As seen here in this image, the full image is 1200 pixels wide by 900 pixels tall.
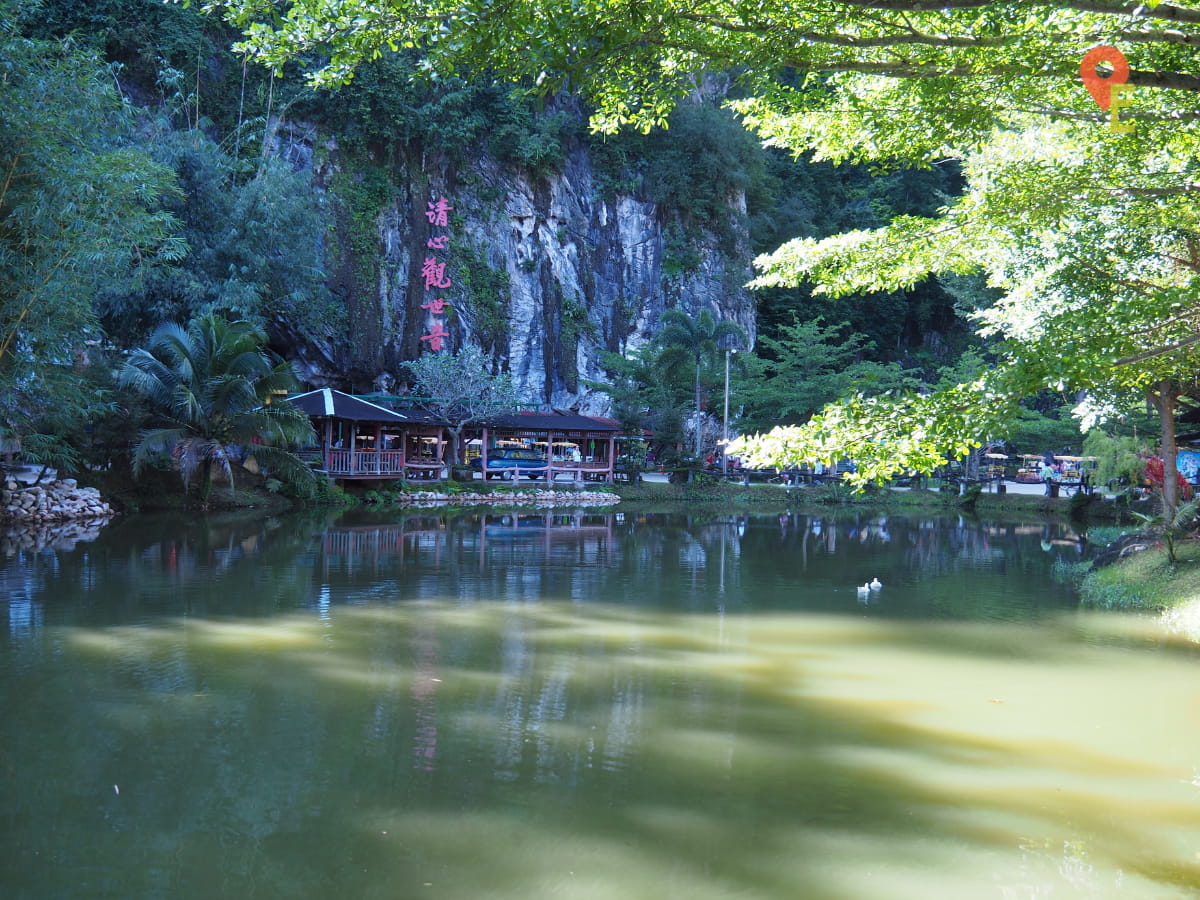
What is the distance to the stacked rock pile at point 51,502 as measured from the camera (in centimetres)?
1552

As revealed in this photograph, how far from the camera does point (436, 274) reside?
29531mm

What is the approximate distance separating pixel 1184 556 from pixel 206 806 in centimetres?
1087

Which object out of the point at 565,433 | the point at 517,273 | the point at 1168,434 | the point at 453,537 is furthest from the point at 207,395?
the point at 1168,434

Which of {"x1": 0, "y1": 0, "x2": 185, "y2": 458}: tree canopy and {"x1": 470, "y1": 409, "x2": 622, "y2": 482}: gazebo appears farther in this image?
{"x1": 470, "y1": 409, "x2": 622, "y2": 482}: gazebo

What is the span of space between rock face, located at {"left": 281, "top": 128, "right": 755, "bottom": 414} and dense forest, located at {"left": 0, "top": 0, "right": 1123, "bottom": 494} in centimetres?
9

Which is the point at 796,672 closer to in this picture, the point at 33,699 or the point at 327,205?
the point at 33,699

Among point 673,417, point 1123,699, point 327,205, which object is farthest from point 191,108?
point 1123,699

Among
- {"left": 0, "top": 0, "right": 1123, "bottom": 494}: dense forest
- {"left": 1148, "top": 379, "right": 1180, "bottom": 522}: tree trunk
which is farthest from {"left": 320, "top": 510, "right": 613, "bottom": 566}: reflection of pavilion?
{"left": 1148, "top": 379, "right": 1180, "bottom": 522}: tree trunk

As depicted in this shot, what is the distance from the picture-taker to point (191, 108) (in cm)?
2769

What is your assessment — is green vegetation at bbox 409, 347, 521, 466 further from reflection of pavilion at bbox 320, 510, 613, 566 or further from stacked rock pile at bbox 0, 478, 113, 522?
stacked rock pile at bbox 0, 478, 113, 522

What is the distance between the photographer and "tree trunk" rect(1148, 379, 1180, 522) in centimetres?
1227

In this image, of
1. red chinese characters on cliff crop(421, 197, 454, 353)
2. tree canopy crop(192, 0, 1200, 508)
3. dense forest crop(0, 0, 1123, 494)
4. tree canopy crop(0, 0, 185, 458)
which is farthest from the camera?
red chinese characters on cliff crop(421, 197, 454, 353)

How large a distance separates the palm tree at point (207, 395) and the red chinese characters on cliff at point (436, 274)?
9.24m

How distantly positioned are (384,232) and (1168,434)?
77.8 ft
